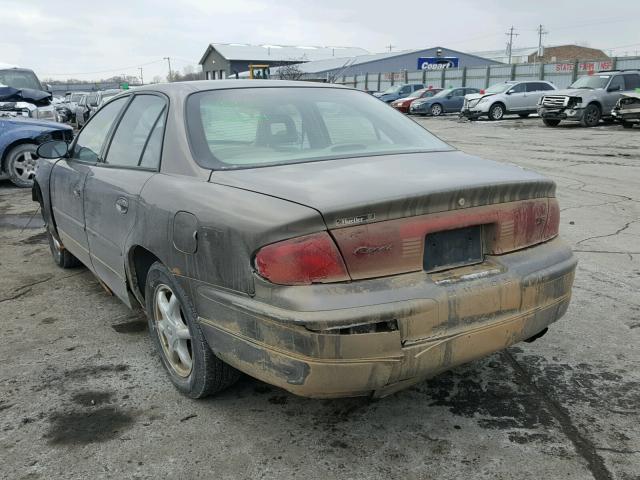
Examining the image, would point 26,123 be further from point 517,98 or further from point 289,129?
point 517,98

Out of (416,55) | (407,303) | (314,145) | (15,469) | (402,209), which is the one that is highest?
(416,55)

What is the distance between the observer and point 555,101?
20578mm

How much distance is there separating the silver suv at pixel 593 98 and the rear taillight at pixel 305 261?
20.4 meters

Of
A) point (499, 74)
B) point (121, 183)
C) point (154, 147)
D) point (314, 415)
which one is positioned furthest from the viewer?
point (499, 74)

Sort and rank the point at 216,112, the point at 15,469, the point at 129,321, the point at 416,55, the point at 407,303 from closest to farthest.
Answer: the point at 407,303, the point at 15,469, the point at 216,112, the point at 129,321, the point at 416,55

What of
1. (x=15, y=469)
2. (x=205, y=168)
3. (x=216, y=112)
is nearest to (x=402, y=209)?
(x=205, y=168)

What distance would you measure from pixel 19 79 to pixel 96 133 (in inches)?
610

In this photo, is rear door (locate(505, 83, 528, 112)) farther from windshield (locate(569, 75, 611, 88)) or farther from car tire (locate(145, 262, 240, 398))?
car tire (locate(145, 262, 240, 398))

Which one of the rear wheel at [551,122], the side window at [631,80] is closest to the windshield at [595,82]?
the side window at [631,80]

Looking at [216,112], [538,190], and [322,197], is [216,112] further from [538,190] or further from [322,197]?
[538,190]

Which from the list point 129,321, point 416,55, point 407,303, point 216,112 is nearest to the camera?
point 407,303

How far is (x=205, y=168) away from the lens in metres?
2.80

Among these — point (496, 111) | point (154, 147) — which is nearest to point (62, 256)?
point (154, 147)

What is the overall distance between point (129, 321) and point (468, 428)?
2503 millimetres
